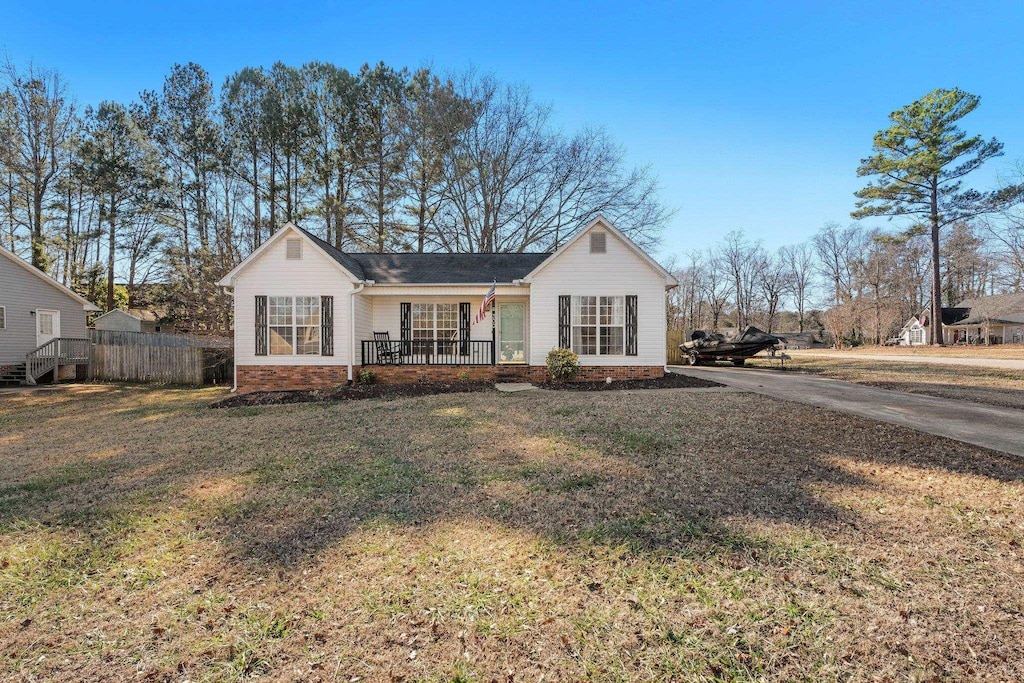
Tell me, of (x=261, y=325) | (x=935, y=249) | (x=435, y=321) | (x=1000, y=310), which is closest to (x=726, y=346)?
(x=435, y=321)

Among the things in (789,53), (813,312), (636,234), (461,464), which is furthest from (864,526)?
(813,312)

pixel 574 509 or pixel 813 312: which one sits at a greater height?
pixel 813 312

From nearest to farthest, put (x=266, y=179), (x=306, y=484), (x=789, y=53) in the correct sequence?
(x=306, y=484) → (x=789, y=53) → (x=266, y=179)

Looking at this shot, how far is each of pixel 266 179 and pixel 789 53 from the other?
22.9 m

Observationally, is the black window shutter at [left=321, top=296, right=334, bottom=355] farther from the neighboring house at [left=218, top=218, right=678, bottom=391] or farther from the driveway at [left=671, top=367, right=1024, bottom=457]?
the driveway at [left=671, top=367, right=1024, bottom=457]

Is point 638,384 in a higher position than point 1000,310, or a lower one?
lower

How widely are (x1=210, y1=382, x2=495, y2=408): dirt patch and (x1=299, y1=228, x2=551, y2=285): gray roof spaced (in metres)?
3.12

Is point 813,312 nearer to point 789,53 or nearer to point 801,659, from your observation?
point 789,53

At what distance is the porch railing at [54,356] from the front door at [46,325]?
2.73 feet

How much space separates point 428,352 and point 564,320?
14.8ft

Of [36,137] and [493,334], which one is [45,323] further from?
[493,334]

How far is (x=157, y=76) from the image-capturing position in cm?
2191

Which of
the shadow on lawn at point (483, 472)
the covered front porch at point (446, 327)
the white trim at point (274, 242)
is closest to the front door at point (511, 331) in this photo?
the covered front porch at point (446, 327)

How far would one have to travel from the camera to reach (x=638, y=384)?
12.3 meters
